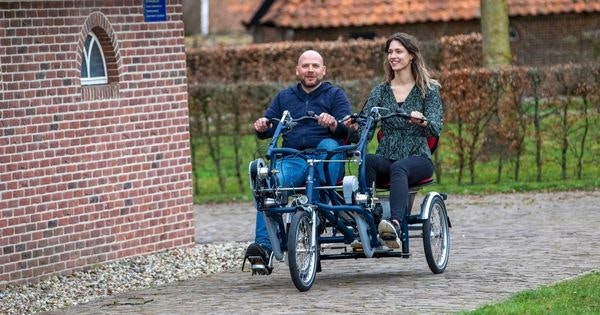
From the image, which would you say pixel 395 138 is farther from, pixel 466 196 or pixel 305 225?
pixel 466 196

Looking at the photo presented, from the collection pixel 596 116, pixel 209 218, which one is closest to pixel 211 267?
pixel 209 218

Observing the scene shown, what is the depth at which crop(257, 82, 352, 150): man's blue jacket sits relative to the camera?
36.8 feet

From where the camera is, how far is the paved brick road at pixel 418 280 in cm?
993

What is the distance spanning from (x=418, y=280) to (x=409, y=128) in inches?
43.3

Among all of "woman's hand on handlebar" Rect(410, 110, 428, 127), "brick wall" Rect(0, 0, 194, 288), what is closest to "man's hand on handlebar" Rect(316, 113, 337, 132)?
"woman's hand on handlebar" Rect(410, 110, 428, 127)

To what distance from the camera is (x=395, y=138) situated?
11.2 meters

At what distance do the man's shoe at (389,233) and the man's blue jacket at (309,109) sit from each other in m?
0.87

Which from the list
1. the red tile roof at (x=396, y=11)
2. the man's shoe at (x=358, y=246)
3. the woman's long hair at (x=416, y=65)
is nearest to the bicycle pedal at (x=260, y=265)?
the man's shoe at (x=358, y=246)

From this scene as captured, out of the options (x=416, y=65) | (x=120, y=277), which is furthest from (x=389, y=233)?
(x=120, y=277)

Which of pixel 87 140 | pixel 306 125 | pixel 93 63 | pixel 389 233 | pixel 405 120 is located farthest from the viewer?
pixel 93 63

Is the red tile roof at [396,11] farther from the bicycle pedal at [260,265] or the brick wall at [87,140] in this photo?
the bicycle pedal at [260,265]

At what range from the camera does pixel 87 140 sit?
1282 cm

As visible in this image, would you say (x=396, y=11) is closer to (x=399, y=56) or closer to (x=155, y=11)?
(x=155, y=11)

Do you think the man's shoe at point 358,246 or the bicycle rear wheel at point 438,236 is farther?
the bicycle rear wheel at point 438,236
